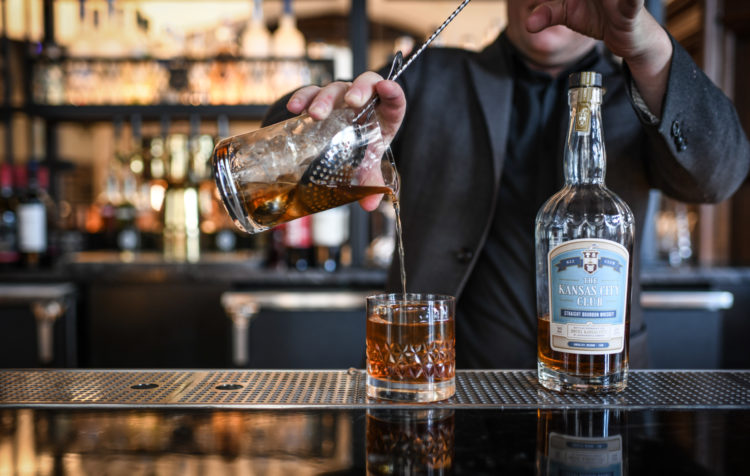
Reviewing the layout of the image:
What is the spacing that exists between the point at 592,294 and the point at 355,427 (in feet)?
0.93

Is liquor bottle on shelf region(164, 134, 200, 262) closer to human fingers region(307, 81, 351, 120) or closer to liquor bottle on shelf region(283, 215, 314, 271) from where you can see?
liquor bottle on shelf region(283, 215, 314, 271)

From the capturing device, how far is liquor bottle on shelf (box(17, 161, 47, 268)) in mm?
2383

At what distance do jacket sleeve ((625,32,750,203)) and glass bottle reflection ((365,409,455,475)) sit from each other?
54 cm

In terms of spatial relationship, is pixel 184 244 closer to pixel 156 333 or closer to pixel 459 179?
pixel 156 333

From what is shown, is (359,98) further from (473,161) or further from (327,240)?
(327,240)

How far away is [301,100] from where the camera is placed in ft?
2.51

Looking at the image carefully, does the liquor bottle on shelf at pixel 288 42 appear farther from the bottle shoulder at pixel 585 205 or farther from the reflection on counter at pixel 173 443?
the reflection on counter at pixel 173 443

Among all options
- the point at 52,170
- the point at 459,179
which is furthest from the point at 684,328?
the point at 52,170

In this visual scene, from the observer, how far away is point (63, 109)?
254 centimetres

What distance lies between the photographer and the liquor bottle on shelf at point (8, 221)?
2449 mm

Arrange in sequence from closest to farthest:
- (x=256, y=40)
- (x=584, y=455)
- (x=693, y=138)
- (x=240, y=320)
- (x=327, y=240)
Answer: (x=584, y=455), (x=693, y=138), (x=240, y=320), (x=327, y=240), (x=256, y=40)

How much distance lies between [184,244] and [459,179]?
1690 millimetres

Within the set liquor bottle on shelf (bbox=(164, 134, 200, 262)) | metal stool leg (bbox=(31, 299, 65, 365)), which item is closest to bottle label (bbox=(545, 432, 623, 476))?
metal stool leg (bbox=(31, 299, 65, 365))

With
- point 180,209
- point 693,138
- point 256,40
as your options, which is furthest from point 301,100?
point 256,40
